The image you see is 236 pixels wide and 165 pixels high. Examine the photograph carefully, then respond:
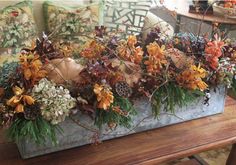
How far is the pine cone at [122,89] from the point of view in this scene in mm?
856

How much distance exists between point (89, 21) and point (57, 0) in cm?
32

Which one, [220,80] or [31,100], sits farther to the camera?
[220,80]

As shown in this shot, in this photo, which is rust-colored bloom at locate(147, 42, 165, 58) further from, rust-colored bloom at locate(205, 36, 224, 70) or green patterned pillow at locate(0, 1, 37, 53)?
green patterned pillow at locate(0, 1, 37, 53)

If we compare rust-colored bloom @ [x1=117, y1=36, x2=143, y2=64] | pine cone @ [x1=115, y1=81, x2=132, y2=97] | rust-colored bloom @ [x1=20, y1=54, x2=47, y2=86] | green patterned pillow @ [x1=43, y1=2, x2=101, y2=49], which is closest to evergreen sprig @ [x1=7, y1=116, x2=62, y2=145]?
rust-colored bloom @ [x1=20, y1=54, x2=47, y2=86]

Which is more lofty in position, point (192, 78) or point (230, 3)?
point (230, 3)

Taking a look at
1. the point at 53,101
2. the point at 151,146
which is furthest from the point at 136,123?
the point at 53,101

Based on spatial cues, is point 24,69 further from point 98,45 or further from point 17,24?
point 17,24

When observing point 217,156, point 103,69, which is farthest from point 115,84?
point 217,156

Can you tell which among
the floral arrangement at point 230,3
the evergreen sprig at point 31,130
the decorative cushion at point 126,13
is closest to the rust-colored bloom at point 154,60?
the evergreen sprig at point 31,130

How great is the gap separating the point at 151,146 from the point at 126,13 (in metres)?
1.35

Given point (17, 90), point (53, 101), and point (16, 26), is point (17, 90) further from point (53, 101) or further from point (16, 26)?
point (16, 26)

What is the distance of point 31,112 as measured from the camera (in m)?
0.77

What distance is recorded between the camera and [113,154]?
2.98 feet

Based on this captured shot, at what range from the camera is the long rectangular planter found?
862 millimetres
